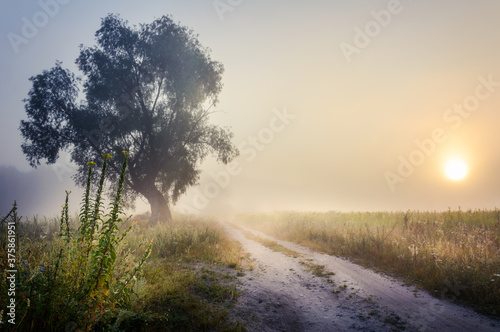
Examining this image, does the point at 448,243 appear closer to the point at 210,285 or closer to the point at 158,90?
the point at 210,285

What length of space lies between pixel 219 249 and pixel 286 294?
5.31 metres

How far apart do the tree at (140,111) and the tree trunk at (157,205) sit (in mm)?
85

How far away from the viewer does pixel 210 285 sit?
6.46 m

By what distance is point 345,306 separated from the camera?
5.82 metres

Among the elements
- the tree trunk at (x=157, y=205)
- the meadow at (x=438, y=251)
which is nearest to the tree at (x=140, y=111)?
the tree trunk at (x=157, y=205)

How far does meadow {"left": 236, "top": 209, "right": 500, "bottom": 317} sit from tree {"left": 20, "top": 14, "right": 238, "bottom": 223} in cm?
1211

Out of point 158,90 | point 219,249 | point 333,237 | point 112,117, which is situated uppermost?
point 158,90

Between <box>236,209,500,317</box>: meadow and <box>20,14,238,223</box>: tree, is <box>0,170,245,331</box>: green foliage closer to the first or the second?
<box>236,209,500,317</box>: meadow

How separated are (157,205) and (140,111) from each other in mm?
8318

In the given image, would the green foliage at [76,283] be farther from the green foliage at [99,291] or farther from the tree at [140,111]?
the tree at [140,111]

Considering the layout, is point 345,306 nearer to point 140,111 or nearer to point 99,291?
point 99,291

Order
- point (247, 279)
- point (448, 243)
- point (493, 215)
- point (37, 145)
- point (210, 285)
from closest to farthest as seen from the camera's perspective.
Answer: point (210, 285) → point (247, 279) → point (448, 243) → point (493, 215) → point (37, 145)

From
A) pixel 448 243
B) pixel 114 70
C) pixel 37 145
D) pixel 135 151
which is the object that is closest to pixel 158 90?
pixel 114 70

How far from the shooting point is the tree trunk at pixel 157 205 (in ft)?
68.4
